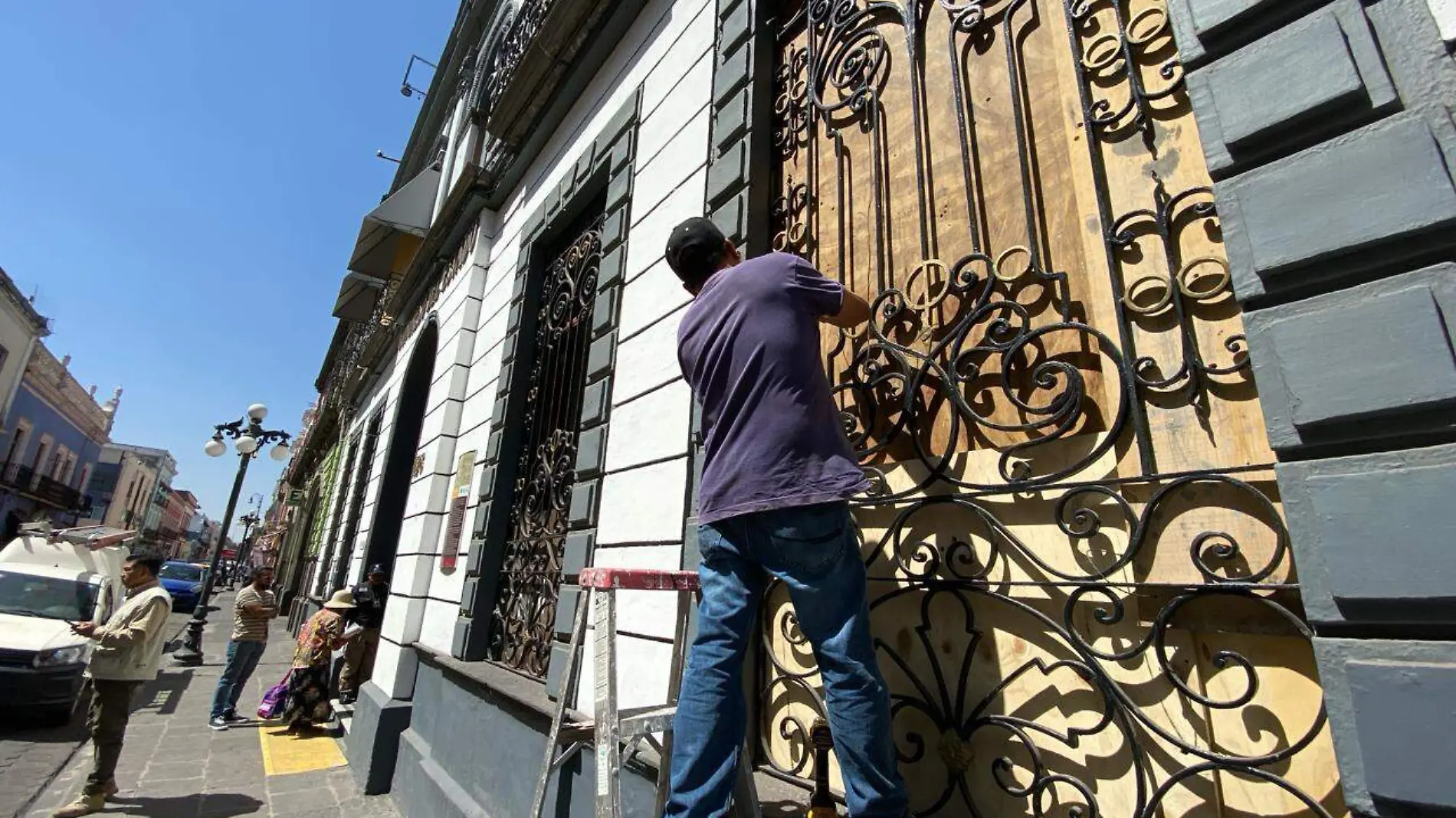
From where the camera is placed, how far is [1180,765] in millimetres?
1433

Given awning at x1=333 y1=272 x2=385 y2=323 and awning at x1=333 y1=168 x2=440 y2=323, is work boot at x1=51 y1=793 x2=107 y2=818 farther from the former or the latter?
awning at x1=333 y1=272 x2=385 y2=323

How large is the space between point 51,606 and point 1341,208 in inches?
481

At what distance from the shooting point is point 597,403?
152 inches

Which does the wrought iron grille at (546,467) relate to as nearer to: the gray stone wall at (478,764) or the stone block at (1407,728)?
the gray stone wall at (478,764)

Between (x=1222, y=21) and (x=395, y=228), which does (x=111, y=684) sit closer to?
(x=1222, y=21)

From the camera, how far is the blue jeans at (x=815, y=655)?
4.59 feet

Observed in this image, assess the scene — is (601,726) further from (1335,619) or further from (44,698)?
(44,698)

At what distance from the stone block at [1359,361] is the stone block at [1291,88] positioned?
0.36 m

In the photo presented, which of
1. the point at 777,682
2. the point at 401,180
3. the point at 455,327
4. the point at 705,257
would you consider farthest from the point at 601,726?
the point at 401,180

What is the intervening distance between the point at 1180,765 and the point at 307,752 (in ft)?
26.4

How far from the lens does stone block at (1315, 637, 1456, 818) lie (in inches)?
39.5

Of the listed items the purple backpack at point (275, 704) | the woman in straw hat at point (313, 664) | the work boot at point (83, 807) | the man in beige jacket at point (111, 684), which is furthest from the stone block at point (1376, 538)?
the purple backpack at point (275, 704)

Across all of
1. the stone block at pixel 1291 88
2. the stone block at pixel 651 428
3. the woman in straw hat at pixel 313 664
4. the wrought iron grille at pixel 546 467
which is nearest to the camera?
the stone block at pixel 1291 88

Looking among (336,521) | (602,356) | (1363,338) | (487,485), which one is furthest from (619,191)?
(336,521)
